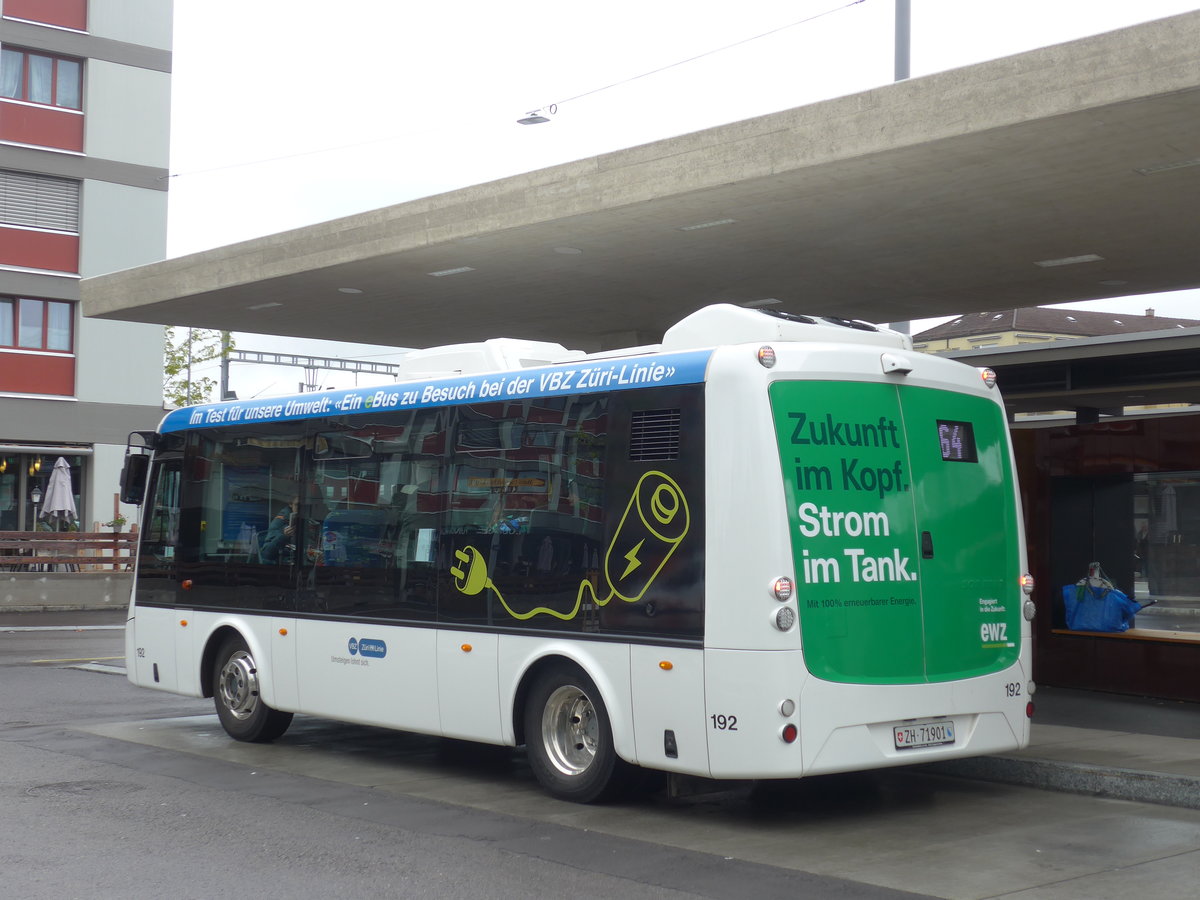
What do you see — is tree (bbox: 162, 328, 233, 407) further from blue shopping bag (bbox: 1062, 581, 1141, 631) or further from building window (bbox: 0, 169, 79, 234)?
blue shopping bag (bbox: 1062, 581, 1141, 631)

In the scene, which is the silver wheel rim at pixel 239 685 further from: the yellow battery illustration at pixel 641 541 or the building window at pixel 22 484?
→ the building window at pixel 22 484

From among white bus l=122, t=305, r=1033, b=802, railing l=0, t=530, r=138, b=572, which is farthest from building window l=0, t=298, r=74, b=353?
white bus l=122, t=305, r=1033, b=802

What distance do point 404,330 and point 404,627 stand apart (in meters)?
11.5

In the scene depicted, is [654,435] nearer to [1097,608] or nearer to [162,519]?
[162,519]

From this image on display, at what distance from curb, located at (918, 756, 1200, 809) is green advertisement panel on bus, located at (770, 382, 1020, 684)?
950mm

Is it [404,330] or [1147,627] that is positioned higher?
[404,330]

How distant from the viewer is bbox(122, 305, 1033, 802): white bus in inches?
321

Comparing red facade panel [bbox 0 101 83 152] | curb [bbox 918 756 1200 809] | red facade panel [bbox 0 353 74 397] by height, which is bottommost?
curb [bbox 918 756 1200 809]

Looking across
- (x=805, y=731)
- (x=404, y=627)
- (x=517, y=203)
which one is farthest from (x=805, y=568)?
(x=517, y=203)

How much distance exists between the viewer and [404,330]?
2141cm

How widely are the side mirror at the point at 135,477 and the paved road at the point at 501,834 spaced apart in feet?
9.00

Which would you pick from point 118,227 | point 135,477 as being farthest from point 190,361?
point 135,477

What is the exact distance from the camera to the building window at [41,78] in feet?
122

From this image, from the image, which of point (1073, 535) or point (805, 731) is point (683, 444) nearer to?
point (805, 731)
